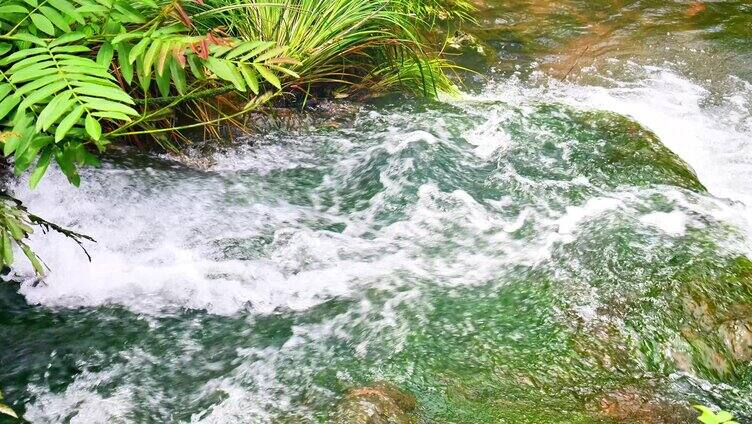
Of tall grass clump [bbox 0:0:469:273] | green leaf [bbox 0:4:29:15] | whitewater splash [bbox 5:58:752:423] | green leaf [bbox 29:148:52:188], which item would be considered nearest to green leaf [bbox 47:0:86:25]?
tall grass clump [bbox 0:0:469:273]

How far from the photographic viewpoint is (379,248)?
342 centimetres

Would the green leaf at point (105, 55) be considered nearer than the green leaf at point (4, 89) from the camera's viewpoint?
No

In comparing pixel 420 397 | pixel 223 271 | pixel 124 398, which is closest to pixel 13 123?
pixel 124 398

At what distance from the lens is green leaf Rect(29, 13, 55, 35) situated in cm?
254

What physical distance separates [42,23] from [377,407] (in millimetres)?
1812

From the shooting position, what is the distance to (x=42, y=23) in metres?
2.57

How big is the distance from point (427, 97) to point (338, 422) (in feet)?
10.2

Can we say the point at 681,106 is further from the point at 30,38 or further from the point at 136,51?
the point at 30,38

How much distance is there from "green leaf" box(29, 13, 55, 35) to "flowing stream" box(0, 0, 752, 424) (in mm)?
1143

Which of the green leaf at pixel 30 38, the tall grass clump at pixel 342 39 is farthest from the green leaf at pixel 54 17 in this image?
the tall grass clump at pixel 342 39

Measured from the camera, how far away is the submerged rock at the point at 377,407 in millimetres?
2289

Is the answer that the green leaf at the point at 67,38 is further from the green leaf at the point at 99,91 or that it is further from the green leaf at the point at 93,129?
the green leaf at the point at 93,129

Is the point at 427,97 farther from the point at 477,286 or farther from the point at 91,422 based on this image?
the point at 91,422

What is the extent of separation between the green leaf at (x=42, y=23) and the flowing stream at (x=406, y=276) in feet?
3.75
